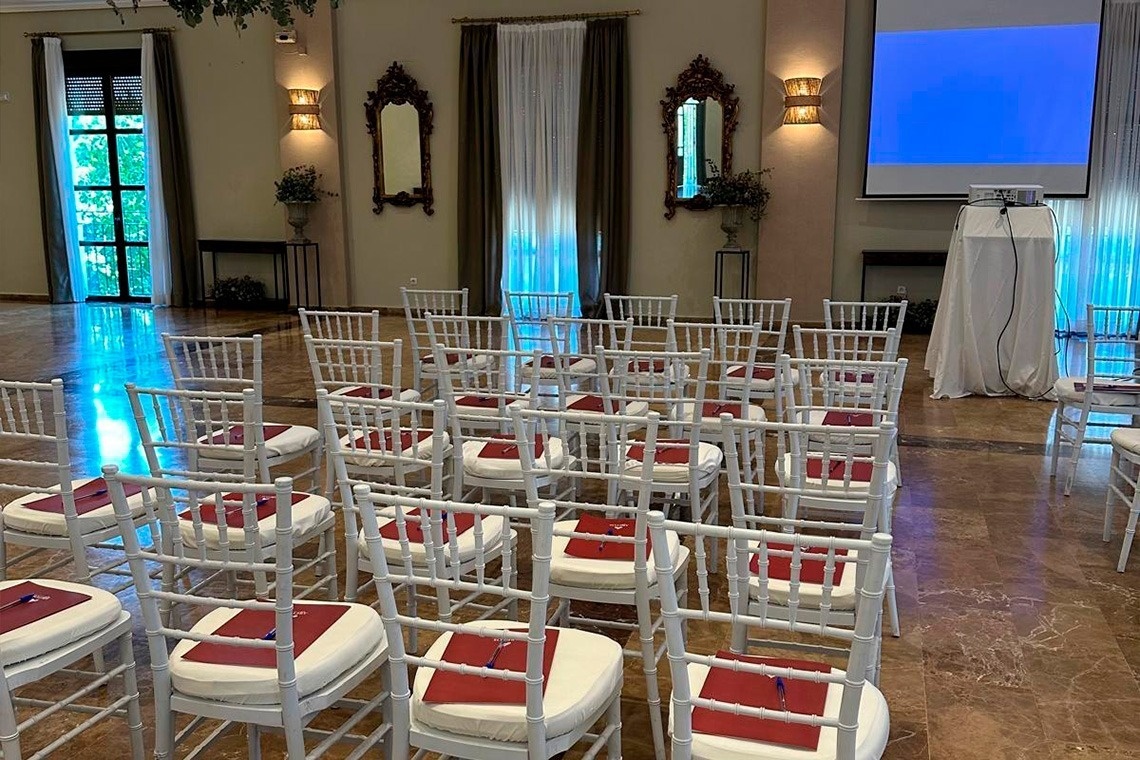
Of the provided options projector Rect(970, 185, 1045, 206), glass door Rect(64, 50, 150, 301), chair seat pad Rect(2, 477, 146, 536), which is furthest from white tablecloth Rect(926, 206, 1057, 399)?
glass door Rect(64, 50, 150, 301)

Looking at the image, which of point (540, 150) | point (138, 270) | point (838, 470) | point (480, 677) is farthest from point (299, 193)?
point (480, 677)

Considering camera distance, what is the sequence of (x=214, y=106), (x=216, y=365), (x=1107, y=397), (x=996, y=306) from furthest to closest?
(x=214, y=106) < (x=216, y=365) < (x=996, y=306) < (x=1107, y=397)

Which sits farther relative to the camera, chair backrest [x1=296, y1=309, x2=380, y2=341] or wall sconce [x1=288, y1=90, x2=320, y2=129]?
wall sconce [x1=288, y1=90, x2=320, y2=129]

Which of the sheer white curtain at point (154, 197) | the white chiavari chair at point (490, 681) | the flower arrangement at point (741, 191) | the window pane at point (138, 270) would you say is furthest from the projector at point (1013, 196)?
the window pane at point (138, 270)

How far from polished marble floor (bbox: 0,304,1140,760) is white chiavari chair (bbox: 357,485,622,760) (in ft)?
2.33

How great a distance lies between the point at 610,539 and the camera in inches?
93.7

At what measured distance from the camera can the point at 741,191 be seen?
9320 mm

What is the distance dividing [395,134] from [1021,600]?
28.8 feet

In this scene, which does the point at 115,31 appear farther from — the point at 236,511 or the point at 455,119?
the point at 236,511

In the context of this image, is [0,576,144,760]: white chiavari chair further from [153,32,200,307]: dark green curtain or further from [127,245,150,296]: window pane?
[127,245,150,296]: window pane

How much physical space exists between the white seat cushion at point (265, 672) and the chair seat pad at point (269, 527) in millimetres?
564

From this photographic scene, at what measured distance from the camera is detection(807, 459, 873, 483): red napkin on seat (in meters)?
3.19

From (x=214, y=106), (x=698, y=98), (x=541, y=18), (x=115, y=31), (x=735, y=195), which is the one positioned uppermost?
(x=115, y=31)

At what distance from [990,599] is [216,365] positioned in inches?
204
